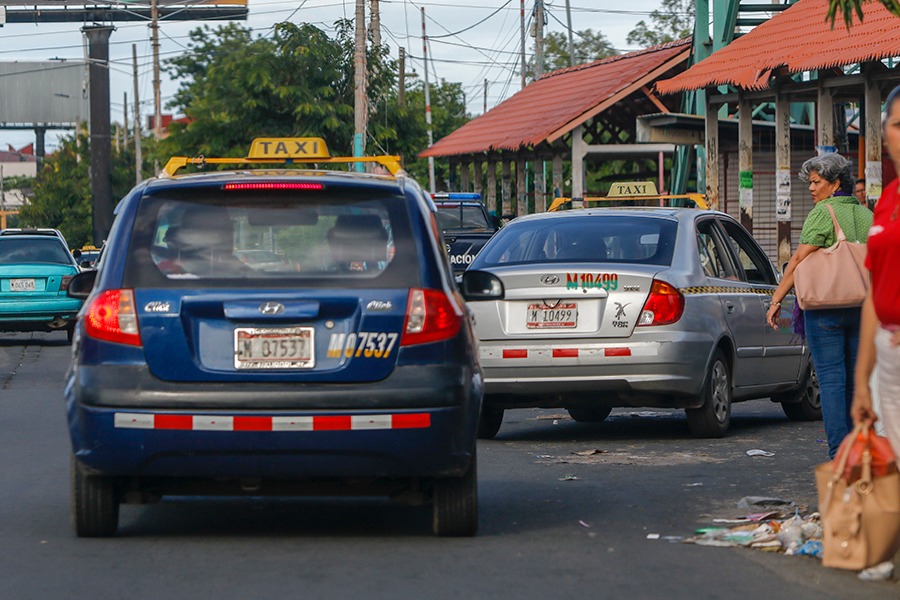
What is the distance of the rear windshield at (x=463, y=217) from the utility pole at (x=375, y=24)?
12.9 m

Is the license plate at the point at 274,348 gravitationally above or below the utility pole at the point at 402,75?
below

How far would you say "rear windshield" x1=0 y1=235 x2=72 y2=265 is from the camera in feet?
79.5

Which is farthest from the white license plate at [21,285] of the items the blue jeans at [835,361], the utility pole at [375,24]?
the utility pole at [375,24]

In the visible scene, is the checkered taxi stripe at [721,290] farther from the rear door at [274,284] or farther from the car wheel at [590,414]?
the rear door at [274,284]

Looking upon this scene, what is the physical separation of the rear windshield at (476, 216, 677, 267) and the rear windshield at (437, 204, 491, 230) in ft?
52.8

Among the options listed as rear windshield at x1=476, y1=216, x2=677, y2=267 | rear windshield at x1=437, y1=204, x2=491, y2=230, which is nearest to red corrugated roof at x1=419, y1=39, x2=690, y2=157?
rear windshield at x1=437, y1=204, x2=491, y2=230

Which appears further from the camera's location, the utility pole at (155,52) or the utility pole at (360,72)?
the utility pole at (155,52)

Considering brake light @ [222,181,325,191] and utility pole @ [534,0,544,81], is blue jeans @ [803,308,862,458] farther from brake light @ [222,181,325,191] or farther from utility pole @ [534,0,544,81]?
utility pole @ [534,0,544,81]

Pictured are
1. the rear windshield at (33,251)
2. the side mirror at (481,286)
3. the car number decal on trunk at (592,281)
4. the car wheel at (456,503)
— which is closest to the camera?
the car wheel at (456,503)

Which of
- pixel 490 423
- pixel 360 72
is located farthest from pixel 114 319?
pixel 360 72

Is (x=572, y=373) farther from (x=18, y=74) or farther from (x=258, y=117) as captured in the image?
(x=18, y=74)

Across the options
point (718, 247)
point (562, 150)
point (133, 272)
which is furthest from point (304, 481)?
point (562, 150)

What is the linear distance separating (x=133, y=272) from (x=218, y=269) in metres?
0.35

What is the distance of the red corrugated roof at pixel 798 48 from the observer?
17.6 meters
